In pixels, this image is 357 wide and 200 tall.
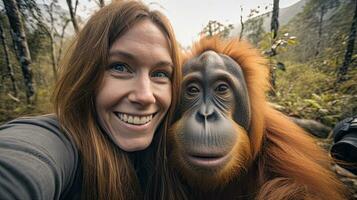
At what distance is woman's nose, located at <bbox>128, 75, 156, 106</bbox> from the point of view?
1146mm

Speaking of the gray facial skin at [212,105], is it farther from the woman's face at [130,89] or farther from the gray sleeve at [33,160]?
the gray sleeve at [33,160]

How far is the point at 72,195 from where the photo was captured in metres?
1.08

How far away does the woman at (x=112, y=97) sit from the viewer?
1096 millimetres

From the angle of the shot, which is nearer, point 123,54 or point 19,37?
point 123,54

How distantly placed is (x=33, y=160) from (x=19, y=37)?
4.97m

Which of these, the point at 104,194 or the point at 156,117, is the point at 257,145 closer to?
the point at 156,117

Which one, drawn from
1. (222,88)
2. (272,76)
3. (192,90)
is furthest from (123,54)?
(272,76)

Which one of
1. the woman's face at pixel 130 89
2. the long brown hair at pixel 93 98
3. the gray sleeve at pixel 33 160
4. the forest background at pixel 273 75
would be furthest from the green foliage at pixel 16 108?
the gray sleeve at pixel 33 160

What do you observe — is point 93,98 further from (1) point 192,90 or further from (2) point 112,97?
(1) point 192,90

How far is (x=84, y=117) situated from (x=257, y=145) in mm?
1046

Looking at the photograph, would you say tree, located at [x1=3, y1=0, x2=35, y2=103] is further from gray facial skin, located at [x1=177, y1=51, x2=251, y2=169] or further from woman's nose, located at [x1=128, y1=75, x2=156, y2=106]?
woman's nose, located at [x1=128, y1=75, x2=156, y2=106]

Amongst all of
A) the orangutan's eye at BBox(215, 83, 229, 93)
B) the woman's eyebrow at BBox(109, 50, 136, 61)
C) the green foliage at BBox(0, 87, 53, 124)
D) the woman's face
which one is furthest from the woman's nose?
the green foliage at BBox(0, 87, 53, 124)

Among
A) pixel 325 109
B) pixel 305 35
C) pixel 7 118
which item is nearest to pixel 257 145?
pixel 325 109

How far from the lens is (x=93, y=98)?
1219 mm
